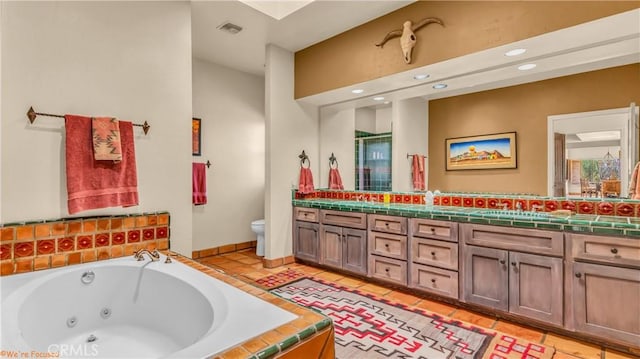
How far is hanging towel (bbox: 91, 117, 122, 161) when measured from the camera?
6.63 feet

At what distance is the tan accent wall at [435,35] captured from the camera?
207cm

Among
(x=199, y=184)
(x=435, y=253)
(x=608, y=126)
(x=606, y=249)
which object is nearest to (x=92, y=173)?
(x=199, y=184)

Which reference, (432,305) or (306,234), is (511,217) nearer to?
(432,305)

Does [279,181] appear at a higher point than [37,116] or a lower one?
lower

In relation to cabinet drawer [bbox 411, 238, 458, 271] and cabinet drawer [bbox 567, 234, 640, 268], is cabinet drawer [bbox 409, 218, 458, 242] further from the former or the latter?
cabinet drawer [bbox 567, 234, 640, 268]

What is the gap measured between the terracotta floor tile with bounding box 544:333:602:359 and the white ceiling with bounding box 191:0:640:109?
1987 millimetres

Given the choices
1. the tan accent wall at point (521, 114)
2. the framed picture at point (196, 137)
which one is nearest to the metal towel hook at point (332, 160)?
the tan accent wall at point (521, 114)

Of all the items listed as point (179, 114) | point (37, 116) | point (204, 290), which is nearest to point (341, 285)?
point (204, 290)

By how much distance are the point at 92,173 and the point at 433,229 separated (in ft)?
8.35

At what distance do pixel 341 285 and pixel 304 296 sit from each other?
0.47 m

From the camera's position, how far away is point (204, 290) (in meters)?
1.52

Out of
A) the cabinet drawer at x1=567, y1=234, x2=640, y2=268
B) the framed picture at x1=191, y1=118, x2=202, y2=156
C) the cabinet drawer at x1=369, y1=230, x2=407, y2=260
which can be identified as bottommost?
the cabinet drawer at x1=369, y1=230, x2=407, y2=260

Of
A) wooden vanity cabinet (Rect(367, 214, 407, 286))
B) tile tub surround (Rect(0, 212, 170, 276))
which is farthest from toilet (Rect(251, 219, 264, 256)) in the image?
tile tub surround (Rect(0, 212, 170, 276))

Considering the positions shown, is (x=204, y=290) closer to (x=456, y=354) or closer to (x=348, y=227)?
(x=456, y=354)
